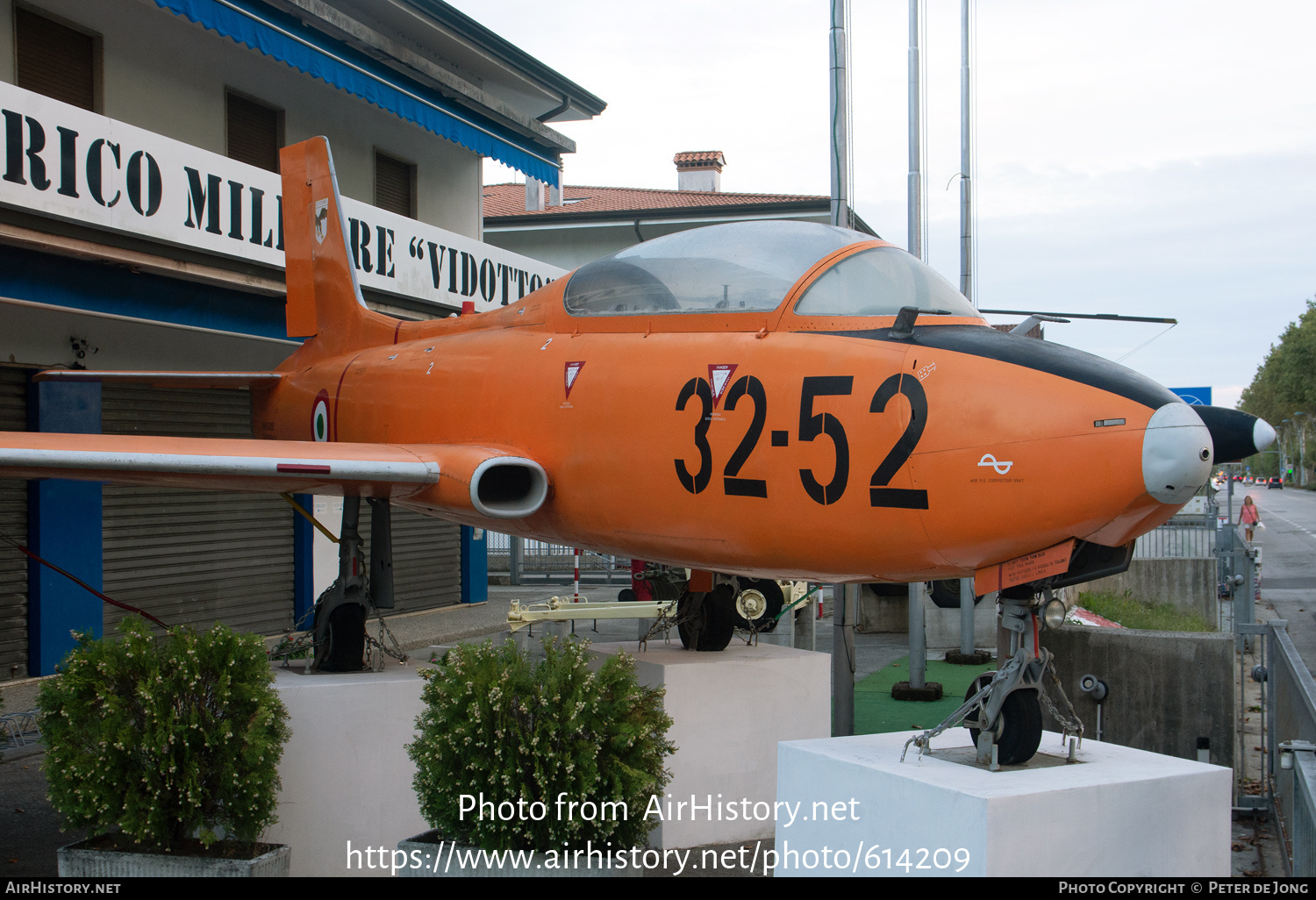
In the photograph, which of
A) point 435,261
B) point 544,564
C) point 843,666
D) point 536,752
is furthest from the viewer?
point 544,564

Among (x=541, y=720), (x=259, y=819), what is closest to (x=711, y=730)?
(x=541, y=720)

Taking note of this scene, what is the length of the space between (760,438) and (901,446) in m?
0.76

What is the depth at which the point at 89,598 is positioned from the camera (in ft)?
37.0

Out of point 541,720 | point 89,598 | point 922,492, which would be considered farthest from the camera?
point 89,598

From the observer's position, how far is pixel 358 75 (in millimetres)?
11766

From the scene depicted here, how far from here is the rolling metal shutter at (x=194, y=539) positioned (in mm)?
11891

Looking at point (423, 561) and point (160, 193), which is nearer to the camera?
point (160, 193)

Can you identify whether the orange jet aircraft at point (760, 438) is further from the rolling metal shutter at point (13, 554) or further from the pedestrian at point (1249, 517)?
the pedestrian at point (1249, 517)

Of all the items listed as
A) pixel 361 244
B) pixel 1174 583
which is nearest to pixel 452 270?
pixel 361 244

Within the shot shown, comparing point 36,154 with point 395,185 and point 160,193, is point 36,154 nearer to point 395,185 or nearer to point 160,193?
point 160,193

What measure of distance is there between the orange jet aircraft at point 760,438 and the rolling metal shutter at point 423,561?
29.3 ft

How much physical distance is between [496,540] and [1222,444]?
2338 centimetres

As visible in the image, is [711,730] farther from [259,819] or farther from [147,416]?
[147,416]

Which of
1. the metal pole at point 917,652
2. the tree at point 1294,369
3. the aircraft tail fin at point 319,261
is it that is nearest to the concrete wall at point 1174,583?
the metal pole at point 917,652
